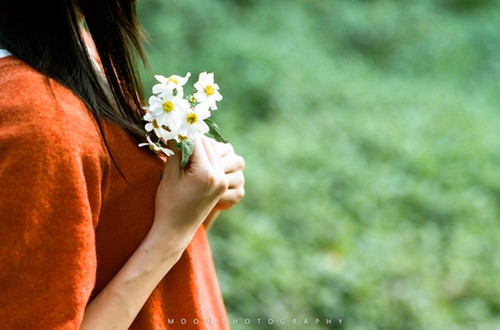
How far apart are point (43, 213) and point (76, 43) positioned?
26 centimetres

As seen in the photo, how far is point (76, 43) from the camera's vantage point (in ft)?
3.26

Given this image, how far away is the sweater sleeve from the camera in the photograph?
873 mm

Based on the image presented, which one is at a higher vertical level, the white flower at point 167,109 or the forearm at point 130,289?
the white flower at point 167,109

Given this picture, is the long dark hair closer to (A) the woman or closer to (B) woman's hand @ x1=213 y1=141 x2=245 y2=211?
(A) the woman

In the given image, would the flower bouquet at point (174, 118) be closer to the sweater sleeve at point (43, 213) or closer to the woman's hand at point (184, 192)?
the woman's hand at point (184, 192)

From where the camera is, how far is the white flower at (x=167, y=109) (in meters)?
1.00

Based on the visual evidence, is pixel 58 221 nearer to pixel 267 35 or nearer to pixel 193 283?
pixel 193 283

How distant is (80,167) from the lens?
0.90m

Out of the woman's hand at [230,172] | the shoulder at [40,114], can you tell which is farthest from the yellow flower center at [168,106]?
the woman's hand at [230,172]

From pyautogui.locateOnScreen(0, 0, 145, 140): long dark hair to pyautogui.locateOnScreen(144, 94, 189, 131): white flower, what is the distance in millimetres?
50

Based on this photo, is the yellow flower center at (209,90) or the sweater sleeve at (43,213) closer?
the sweater sleeve at (43,213)

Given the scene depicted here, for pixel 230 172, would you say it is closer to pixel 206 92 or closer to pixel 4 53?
pixel 206 92

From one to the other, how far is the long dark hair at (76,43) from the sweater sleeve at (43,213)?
7cm

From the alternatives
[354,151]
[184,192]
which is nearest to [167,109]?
[184,192]
